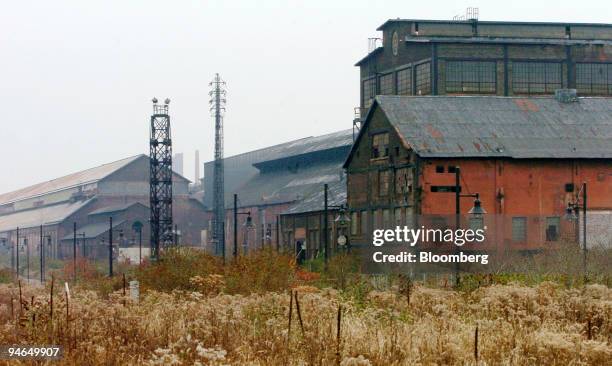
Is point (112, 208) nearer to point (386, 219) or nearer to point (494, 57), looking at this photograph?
point (494, 57)

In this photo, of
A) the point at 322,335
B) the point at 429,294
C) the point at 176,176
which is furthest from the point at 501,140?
the point at 176,176

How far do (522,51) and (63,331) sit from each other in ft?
151

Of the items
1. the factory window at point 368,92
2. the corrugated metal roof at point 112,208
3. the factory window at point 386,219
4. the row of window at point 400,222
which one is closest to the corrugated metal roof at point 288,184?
the factory window at point 368,92

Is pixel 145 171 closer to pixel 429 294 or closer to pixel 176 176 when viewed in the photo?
pixel 176 176

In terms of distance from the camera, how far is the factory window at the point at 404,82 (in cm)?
5978

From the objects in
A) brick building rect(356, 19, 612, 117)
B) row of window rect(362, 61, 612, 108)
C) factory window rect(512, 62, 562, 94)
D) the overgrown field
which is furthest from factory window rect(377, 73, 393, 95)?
the overgrown field

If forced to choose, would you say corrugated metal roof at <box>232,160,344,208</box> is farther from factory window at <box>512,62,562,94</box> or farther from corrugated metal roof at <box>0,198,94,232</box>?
corrugated metal roof at <box>0,198,94,232</box>

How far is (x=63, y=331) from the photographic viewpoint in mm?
16312

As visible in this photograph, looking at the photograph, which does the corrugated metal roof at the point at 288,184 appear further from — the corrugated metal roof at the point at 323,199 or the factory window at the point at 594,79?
the factory window at the point at 594,79

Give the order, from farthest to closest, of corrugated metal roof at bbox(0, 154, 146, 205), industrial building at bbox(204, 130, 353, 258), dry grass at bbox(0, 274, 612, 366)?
corrugated metal roof at bbox(0, 154, 146, 205), industrial building at bbox(204, 130, 353, 258), dry grass at bbox(0, 274, 612, 366)

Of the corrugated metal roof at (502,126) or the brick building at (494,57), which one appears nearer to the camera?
the corrugated metal roof at (502,126)

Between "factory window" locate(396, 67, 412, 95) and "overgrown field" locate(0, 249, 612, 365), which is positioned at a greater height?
"factory window" locate(396, 67, 412, 95)

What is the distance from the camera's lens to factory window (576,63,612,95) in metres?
59.4

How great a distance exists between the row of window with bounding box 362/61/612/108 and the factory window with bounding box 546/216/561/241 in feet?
47.9
